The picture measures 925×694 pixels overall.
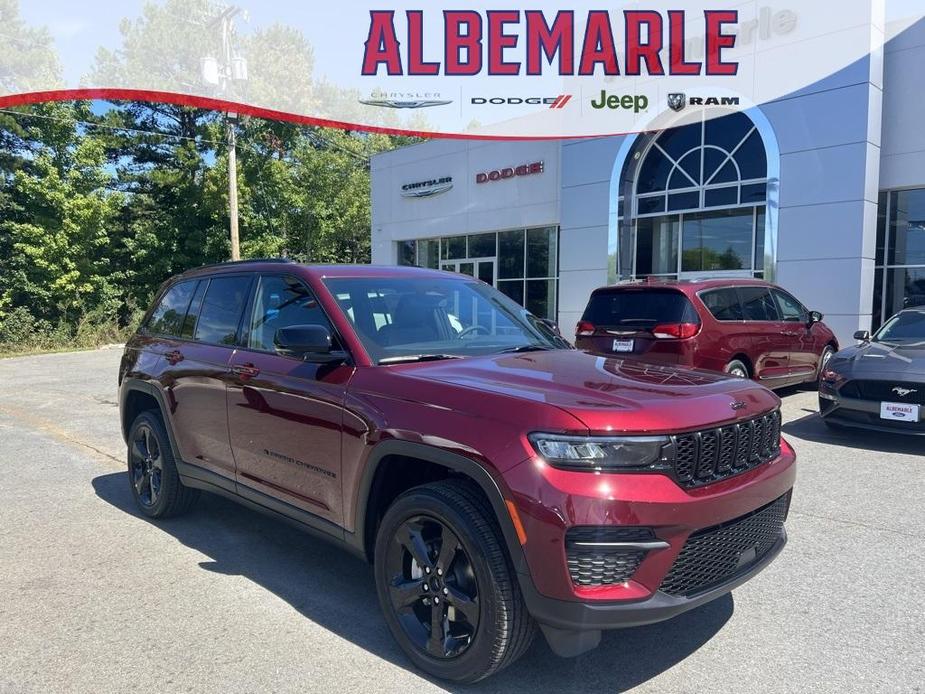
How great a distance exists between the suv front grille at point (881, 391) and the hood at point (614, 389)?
438cm

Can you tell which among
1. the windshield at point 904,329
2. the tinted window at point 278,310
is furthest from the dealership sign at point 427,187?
the tinted window at point 278,310

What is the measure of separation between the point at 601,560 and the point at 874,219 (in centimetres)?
1315

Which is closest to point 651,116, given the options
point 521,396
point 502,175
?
point 502,175

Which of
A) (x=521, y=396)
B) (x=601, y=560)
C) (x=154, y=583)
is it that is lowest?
(x=154, y=583)

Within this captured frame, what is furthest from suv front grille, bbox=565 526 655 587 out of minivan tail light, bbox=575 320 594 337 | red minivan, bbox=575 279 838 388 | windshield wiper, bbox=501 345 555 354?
minivan tail light, bbox=575 320 594 337

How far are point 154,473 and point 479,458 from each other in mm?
3383

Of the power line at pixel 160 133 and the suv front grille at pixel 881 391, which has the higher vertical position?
the power line at pixel 160 133

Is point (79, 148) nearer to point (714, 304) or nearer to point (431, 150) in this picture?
point (431, 150)

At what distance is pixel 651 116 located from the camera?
15906mm

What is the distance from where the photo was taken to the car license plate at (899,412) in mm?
6613

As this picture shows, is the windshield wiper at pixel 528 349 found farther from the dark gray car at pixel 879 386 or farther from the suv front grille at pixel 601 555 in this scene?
the dark gray car at pixel 879 386

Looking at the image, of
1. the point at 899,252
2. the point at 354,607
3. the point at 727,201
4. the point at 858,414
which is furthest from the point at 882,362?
the point at 727,201

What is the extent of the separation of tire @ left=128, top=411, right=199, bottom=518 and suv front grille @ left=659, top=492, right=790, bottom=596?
3.60m

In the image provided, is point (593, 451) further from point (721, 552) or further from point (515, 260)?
point (515, 260)
